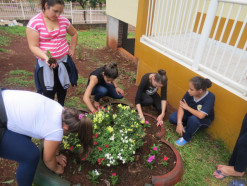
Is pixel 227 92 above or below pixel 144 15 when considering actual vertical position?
below

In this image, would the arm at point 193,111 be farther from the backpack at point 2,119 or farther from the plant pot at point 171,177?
the backpack at point 2,119

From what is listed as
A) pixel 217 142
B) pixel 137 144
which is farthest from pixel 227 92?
pixel 137 144

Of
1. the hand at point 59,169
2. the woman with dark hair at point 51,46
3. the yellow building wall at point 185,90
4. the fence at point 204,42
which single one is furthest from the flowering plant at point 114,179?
the fence at point 204,42

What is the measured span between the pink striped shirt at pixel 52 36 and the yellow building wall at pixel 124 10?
345cm

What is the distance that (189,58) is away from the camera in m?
3.23

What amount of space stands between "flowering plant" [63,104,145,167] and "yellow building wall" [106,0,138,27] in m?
3.88

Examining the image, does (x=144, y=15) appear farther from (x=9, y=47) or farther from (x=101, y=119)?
(x=9, y=47)

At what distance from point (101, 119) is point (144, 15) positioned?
2.59m

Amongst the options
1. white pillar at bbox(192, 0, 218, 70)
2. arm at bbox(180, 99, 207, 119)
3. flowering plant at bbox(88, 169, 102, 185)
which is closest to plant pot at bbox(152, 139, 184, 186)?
flowering plant at bbox(88, 169, 102, 185)

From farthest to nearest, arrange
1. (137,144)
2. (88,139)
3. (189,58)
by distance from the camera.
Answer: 1. (189,58)
2. (137,144)
3. (88,139)

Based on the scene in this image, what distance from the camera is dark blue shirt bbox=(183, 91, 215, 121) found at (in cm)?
269

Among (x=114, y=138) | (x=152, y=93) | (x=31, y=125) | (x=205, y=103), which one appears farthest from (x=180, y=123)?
(x=31, y=125)

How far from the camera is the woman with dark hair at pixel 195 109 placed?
8.50 ft

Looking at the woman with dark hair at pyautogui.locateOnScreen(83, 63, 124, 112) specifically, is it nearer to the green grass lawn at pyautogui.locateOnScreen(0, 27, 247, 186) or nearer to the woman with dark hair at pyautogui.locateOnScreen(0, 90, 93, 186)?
the green grass lawn at pyautogui.locateOnScreen(0, 27, 247, 186)
